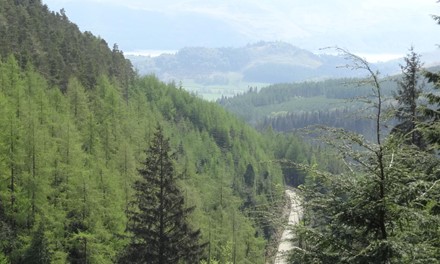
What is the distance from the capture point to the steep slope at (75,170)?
3716cm

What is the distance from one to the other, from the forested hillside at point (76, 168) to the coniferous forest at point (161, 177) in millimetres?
155

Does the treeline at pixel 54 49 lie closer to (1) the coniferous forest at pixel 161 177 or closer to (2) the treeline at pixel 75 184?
(1) the coniferous forest at pixel 161 177

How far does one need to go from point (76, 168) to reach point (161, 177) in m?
15.8

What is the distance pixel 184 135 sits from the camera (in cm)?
11362

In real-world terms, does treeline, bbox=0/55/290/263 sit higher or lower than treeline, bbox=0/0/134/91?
lower

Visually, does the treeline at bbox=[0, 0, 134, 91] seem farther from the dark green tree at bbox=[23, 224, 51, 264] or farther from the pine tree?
the pine tree

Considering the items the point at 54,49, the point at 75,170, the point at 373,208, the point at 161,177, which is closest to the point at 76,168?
the point at 75,170

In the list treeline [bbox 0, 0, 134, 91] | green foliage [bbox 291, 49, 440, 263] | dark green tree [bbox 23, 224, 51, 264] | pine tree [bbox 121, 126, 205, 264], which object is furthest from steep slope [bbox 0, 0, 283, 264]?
pine tree [bbox 121, 126, 205, 264]

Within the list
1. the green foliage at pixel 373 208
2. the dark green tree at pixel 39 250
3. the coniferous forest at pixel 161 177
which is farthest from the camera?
the dark green tree at pixel 39 250

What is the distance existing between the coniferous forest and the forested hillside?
15 cm

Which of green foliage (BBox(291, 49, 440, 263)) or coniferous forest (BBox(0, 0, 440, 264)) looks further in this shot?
coniferous forest (BBox(0, 0, 440, 264))

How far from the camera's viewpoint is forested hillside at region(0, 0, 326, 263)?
3716cm

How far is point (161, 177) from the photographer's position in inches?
1080

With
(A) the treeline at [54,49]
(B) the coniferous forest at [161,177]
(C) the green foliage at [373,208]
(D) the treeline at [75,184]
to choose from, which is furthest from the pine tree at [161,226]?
(A) the treeline at [54,49]
